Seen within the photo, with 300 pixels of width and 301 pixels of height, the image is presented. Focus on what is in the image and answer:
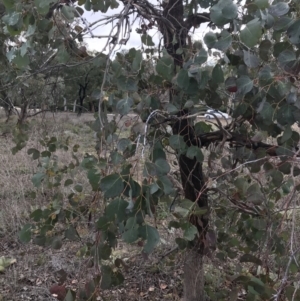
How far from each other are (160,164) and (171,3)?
0.95 m

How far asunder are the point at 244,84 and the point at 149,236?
20.2 inches

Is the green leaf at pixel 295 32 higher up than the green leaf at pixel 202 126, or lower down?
higher up

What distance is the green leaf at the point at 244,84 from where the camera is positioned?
114 centimetres

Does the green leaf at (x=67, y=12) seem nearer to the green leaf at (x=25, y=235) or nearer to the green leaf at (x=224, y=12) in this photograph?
the green leaf at (x=224, y=12)

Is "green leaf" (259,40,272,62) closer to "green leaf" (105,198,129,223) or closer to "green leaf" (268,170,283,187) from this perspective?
"green leaf" (268,170,283,187)

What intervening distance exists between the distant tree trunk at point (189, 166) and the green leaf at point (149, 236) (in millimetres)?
576

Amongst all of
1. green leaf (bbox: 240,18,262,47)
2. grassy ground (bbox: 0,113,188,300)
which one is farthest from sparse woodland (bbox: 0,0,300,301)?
grassy ground (bbox: 0,113,188,300)

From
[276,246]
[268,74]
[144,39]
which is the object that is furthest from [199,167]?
[268,74]

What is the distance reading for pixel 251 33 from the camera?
0.97 meters

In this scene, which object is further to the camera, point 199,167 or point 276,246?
point 199,167

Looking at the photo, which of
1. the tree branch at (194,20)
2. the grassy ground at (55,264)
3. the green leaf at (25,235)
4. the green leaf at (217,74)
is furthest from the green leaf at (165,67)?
the grassy ground at (55,264)

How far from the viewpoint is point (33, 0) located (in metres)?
1.17

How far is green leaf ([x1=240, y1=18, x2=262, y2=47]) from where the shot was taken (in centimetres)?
96

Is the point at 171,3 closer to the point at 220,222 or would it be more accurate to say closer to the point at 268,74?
the point at 268,74
